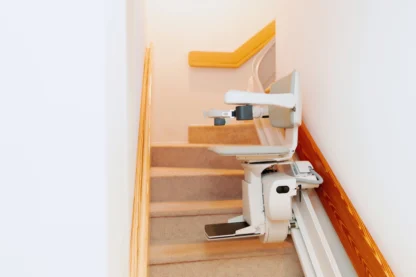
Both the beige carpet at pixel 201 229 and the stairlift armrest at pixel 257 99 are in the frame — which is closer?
the stairlift armrest at pixel 257 99

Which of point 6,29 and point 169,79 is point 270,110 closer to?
point 6,29

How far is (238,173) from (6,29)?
139 cm

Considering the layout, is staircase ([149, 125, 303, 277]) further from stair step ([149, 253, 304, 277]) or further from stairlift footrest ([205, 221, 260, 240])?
stairlift footrest ([205, 221, 260, 240])

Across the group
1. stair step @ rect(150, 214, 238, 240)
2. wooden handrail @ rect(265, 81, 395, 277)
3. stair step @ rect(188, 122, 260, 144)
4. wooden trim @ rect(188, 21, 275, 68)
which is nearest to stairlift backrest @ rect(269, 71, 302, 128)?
wooden handrail @ rect(265, 81, 395, 277)

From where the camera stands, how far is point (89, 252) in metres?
0.82

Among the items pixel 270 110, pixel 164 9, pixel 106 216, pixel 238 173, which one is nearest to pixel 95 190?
pixel 106 216

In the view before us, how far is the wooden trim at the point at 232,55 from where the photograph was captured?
116 inches

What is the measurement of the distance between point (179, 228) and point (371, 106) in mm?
1071

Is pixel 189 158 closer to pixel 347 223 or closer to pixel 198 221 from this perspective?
pixel 198 221

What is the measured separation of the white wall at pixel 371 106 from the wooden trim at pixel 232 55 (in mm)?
1352

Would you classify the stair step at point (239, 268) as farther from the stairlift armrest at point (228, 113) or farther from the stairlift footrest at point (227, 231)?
the stairlift armrest at point (228, 113)

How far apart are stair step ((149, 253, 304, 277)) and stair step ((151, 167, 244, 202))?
19.0 inches

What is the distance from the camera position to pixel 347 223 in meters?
1.25

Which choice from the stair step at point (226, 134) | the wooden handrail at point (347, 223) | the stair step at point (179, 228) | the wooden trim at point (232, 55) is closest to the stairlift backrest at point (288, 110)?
the wooden handrail at point (347, 223)
